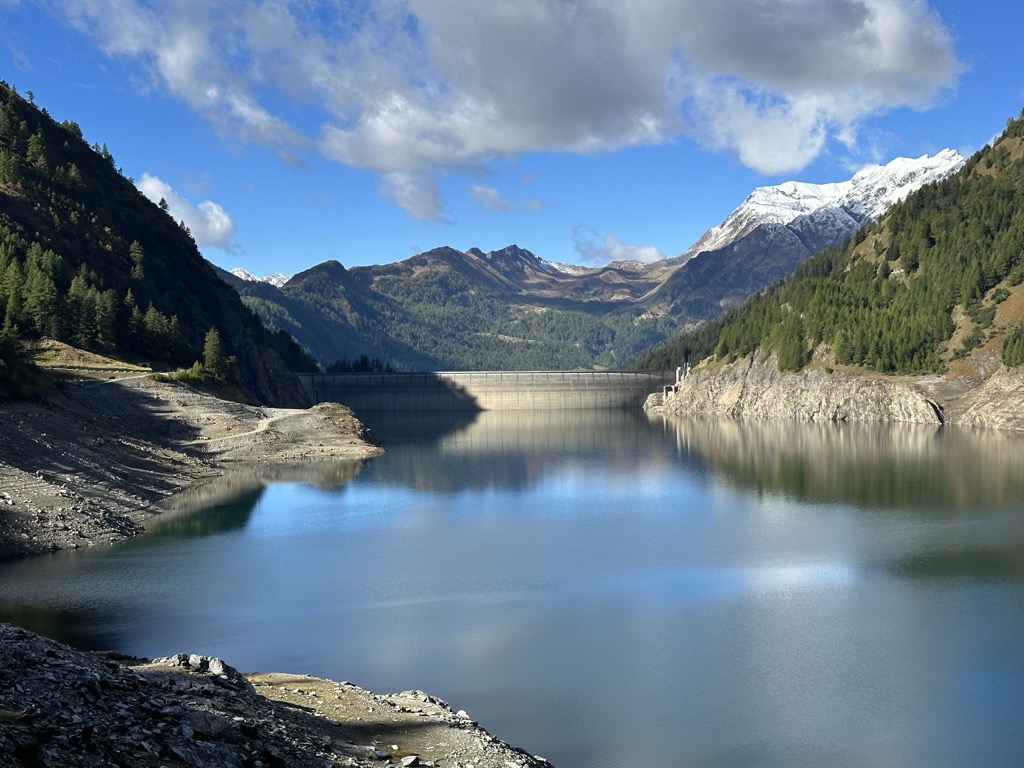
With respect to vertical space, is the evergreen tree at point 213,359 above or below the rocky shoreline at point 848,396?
above

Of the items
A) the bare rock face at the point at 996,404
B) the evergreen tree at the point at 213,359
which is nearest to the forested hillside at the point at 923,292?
the bare rock face at the point at 996,404

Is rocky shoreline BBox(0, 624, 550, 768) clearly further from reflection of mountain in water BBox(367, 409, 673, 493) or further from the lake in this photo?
reflection of mountain in water BBox(367, 409, 673, 493)

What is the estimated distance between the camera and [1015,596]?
140 feet

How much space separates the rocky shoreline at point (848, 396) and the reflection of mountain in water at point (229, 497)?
79170 millimetres

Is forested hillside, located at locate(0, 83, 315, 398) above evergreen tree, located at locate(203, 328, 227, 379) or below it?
above

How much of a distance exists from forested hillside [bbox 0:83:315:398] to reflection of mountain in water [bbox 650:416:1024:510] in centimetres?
6349

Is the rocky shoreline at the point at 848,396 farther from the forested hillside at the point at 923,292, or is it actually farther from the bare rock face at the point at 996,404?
the forested hillside at the point at 923,292

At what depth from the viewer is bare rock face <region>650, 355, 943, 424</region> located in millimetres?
140500

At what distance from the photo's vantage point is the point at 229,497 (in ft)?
246

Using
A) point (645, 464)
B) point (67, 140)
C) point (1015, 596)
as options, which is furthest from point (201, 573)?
point (67, 140)

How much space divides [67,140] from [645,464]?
101 m

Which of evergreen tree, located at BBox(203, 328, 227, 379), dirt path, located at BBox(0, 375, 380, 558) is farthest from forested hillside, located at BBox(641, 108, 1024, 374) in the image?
evergreen tree, located at BBox(203, 328, 227, 379)

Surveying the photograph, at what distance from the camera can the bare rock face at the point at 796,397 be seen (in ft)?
461

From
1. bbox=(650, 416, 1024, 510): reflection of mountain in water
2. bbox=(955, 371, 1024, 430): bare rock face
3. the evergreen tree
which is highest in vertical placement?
the evergreen tree
